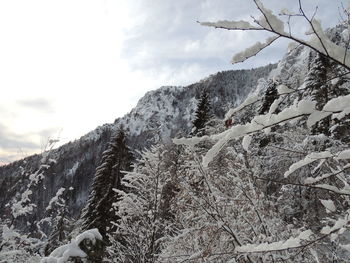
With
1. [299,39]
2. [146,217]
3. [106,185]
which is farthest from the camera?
[106,185]

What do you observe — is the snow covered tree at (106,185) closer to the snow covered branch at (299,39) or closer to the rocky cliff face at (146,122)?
the snow covered branch at (299,39)

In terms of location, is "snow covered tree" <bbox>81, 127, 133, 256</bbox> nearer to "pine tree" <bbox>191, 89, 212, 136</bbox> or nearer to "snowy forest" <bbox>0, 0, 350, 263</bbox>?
"snowy forest" <bbox>0, 0, 350, 263</bbox>

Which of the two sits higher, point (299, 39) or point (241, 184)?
point (299, 39)

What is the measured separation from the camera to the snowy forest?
4.53 ft

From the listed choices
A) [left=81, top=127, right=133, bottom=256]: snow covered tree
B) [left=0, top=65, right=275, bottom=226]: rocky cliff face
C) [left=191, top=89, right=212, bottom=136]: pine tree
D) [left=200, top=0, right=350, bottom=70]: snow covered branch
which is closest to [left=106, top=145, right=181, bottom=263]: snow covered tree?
[left=200, top=0, right=350, bottom=70]: snow covered branch

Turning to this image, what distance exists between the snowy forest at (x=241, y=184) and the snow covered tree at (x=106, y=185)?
8 cm

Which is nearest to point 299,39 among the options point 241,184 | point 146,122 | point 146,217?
point 241,184

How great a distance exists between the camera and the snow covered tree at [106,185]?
64.3ft

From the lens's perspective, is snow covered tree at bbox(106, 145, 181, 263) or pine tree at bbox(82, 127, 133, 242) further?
pine tree at bbox(82, 127, 133, 242)

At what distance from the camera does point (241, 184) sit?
5.05 meters

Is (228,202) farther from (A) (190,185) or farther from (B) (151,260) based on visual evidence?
(B) (151,260)

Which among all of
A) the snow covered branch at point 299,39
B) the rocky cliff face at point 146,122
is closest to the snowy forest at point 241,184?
the snow covered branch at point 299,39

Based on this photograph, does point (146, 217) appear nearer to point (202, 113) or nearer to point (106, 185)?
point (106, 185)

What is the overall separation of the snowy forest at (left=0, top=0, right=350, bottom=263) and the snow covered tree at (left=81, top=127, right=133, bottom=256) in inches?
3.2
